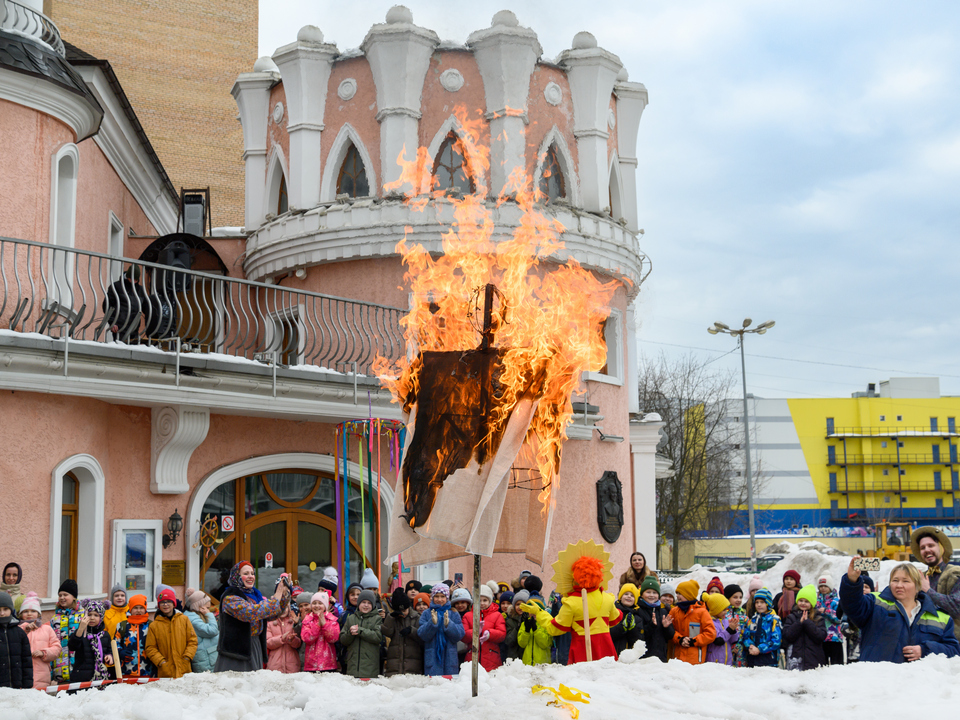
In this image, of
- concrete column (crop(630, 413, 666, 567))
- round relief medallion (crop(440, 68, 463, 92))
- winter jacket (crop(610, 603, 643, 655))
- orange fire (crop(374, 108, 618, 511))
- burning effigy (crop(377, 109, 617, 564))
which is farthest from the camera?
concrete column (crop(630, 413, 666, 567))

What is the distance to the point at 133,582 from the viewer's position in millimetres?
13477

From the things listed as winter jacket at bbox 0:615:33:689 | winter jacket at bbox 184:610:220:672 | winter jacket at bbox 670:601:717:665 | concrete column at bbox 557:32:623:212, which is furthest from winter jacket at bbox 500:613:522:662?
concrete column at bbox 557:32:623:212

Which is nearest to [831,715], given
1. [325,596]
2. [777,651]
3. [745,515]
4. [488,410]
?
[488,410]

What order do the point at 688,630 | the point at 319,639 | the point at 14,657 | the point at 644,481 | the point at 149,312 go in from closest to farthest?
the point at 14,657, the point at 319,639, the point at 688,630, the point at 149,312, the point at 644,481

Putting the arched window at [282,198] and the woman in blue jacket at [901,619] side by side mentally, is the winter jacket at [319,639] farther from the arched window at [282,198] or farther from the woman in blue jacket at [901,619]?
the arched window at [282,198]

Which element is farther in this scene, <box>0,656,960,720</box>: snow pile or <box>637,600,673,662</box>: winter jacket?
<box>637,600,673,662</box>: winter jacket

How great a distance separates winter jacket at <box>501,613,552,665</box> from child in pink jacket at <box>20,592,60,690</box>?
4213 mm

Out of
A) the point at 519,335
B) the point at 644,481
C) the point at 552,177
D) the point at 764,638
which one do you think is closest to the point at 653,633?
the point at 764,638

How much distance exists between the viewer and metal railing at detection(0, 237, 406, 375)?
12.3m

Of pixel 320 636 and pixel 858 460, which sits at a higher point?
pixel 858 460

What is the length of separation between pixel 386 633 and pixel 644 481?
12756mm

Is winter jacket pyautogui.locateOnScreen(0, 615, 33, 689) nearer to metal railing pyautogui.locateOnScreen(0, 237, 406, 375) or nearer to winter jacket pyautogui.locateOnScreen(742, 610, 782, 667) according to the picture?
metal railing pyautogui.locateOnScreen(0, 237, 406, 375)

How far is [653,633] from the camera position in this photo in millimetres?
9953

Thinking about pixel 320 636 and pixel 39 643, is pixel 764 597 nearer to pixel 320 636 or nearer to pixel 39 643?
pixel 320 636
